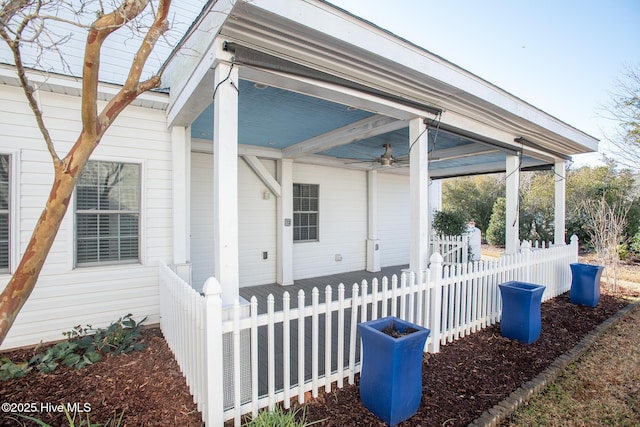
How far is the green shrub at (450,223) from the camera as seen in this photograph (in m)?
8.73

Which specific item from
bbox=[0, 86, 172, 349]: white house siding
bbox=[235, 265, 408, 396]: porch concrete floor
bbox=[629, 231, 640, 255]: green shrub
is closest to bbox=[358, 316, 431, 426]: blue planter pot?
bbox=[235, 265, 408, 396]: porch concrete floor

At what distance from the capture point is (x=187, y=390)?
108 inches

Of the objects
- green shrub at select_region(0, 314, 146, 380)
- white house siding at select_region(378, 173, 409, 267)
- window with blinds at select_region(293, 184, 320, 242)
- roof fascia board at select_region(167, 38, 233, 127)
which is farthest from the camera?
white house siding at select_region(378, 173, 409, 267)

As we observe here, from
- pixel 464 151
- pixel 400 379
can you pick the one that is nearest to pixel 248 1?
pixel 400 379

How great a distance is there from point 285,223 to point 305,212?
912mm

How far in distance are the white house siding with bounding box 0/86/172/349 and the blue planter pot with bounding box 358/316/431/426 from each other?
11.1 feet

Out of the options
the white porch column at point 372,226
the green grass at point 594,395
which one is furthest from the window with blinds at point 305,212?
the green grass at point 594,395

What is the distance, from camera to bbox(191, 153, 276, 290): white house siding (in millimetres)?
5902

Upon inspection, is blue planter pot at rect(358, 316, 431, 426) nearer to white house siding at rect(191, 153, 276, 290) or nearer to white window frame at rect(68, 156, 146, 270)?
white window frame at rect(68, 156, 146, 270)

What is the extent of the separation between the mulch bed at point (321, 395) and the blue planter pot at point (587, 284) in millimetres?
2047

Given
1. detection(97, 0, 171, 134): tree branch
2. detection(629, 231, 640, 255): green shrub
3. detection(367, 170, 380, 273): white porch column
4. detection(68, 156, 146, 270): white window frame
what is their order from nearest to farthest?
detection(97, 0, 171, 134): tree branch < detection(68, 156, 146, 270): white window frame < detection(367, 170, 380, 273): white porch column < detection(629, 231, 640, 255): green shrub

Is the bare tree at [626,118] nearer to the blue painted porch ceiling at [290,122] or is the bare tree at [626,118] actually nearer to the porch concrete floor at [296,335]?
the blue painted porch ceiling at [290,122]

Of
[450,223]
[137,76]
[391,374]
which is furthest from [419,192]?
[450,223]

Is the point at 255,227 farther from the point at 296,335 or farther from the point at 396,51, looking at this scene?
the point at 396,51
